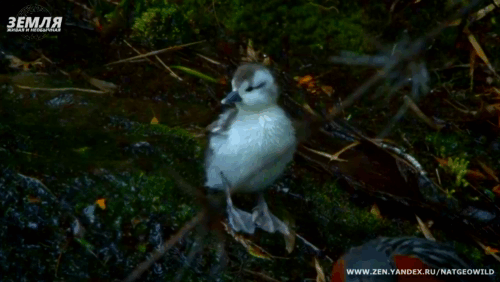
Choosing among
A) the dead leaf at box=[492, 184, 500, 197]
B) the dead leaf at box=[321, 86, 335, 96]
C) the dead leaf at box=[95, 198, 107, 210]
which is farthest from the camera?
the dead leaf at box=[321, 86, 335, 96]

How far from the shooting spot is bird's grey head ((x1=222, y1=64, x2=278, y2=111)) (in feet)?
12.3

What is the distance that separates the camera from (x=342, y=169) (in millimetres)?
4145

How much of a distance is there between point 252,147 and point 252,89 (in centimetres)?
32

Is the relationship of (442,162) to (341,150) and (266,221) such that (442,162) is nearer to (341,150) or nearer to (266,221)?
(341,150)

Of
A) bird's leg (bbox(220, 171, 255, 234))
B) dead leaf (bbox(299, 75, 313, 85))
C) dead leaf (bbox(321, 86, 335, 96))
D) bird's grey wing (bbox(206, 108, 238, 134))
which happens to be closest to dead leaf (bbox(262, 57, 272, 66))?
dead leaf (bbox(299, 75, 313, 85))

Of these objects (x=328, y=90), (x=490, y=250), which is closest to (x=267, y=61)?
(x=328, y=90)

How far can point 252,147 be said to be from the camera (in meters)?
3.66

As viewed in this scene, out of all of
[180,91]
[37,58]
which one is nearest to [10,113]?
[37,58]

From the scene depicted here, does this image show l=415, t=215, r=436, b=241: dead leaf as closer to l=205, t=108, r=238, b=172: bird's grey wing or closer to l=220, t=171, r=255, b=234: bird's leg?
l=220, t=171, r=255, b=234: bird's leg

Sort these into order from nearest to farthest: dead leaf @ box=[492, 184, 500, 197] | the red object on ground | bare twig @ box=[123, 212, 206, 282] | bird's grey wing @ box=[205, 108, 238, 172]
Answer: the red object on ground
bare twig @ box=[123, 212, 206, 282]
bird's grey wing @ box=[205, 108, 238, 172]
dead leaf @ box=[492, 184, 500, 197]

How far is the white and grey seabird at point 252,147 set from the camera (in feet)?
12.0

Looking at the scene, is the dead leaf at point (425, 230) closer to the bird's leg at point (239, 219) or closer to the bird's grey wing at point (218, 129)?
the bird's leg at point (239, 219)

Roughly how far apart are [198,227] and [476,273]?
4.53 feet

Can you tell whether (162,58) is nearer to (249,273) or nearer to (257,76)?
(257,76)
